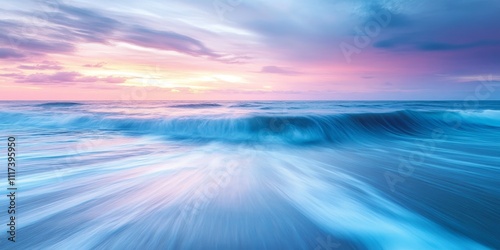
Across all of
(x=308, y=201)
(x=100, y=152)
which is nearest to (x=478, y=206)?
(x=308, y=201)

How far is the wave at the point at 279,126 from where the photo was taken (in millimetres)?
10844

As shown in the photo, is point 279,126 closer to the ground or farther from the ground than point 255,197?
farther from the ground

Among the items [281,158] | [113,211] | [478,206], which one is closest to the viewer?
[113,211]

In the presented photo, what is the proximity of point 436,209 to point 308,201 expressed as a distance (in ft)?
5.73

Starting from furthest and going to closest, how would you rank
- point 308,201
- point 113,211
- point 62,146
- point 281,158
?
point 62,146 < point 281,158 < point 308,201 < point 113,211

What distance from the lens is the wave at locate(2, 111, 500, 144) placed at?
35.6 feet

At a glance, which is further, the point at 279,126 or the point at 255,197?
the point at 279,126

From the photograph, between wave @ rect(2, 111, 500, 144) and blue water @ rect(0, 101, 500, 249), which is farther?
wave @ rect(2, 111, 500, 144)

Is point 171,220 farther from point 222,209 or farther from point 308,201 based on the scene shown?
point 308,201

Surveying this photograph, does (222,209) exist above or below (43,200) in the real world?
above

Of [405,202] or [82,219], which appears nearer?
[82,219]

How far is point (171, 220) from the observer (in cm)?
314

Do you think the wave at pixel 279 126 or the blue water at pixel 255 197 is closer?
the blue water at pixel 255 197

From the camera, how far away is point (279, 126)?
11.5m
